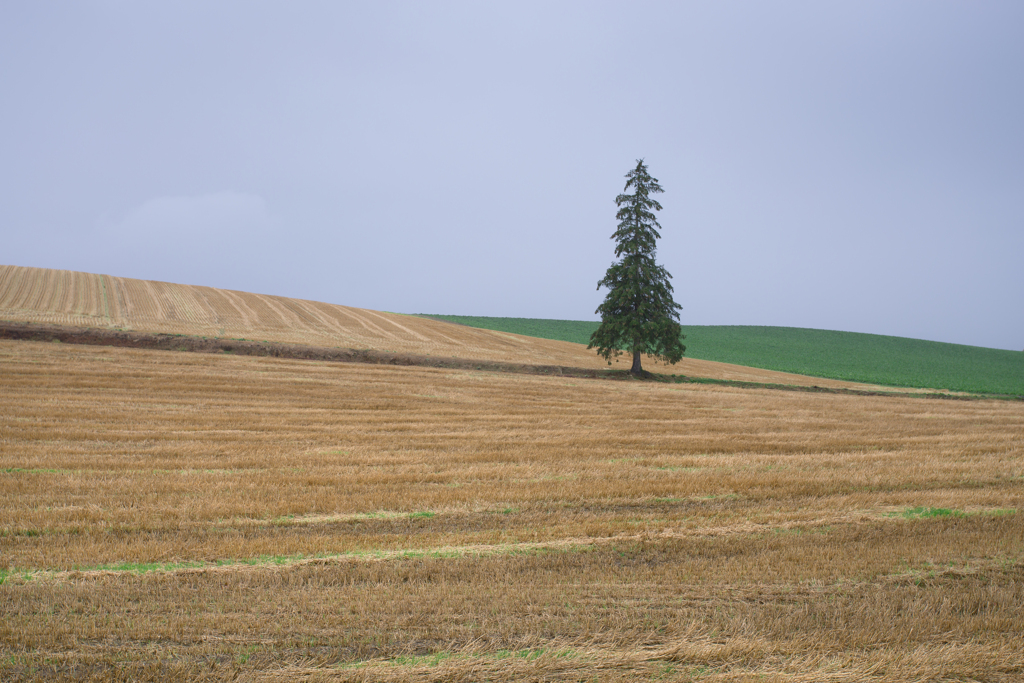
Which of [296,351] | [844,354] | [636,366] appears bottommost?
[296,351]

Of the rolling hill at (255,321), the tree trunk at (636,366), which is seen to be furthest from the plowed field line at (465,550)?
the rolling hill at (255,321)

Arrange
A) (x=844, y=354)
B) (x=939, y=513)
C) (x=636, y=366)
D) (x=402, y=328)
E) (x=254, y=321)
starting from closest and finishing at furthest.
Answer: (x=939, y=513) → (x=636, y=366) → (x=254, y=321) → (x=402, y=328) → (x=844, y=354)

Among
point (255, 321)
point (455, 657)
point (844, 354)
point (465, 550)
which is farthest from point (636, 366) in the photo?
point (844, 354)

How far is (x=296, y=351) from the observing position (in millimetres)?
31500

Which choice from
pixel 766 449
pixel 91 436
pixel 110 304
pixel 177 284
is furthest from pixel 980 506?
pixel 177 284

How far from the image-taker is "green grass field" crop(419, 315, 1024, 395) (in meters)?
49.3

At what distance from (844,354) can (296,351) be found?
199 ft

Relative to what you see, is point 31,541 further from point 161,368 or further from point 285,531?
point 161,368

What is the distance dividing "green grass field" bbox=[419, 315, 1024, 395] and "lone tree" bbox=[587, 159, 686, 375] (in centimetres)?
1940

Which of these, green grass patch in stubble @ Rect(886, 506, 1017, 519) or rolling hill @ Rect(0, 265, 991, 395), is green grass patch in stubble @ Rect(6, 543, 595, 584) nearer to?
green grass patch in stubble @ Rect(886, 506, 1017, 519)

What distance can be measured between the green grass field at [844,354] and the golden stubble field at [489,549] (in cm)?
3779

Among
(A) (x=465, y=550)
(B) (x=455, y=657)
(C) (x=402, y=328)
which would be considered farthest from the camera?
(C) (x=402, y=328)

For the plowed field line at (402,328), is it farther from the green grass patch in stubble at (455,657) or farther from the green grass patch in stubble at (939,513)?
the green grass patch in stubble at (455,657)

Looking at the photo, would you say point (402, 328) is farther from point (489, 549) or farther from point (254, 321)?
point (489, 549)
